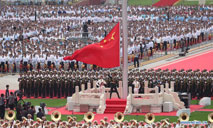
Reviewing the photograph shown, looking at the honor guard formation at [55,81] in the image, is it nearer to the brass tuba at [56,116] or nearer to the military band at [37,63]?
the military band at [37,63]

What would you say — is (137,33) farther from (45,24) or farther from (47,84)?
(47,84)

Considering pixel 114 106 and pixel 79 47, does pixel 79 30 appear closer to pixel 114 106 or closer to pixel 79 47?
pixel 79 47

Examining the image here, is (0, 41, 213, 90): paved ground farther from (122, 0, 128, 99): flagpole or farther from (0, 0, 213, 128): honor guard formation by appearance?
(122, 0, 128, 99): flagpole

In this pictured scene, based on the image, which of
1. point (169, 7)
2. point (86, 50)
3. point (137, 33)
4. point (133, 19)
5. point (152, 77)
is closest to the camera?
point (86, 50)

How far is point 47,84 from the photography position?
42.9 meters

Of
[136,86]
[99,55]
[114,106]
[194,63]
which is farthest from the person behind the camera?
[194,63]

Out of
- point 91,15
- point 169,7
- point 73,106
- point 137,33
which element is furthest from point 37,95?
point 169,7

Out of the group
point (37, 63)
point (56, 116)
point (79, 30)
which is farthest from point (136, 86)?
point (79, 30)

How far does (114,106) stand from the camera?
37.8 m

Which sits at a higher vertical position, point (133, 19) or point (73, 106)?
point (133, 19)

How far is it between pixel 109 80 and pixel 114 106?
3847 millimetres

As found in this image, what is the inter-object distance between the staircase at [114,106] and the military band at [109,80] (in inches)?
51.2

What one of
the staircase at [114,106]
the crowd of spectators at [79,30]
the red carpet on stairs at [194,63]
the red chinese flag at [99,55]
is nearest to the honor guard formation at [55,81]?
the staircase at [114,106]

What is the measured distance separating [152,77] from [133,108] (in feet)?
12.1
